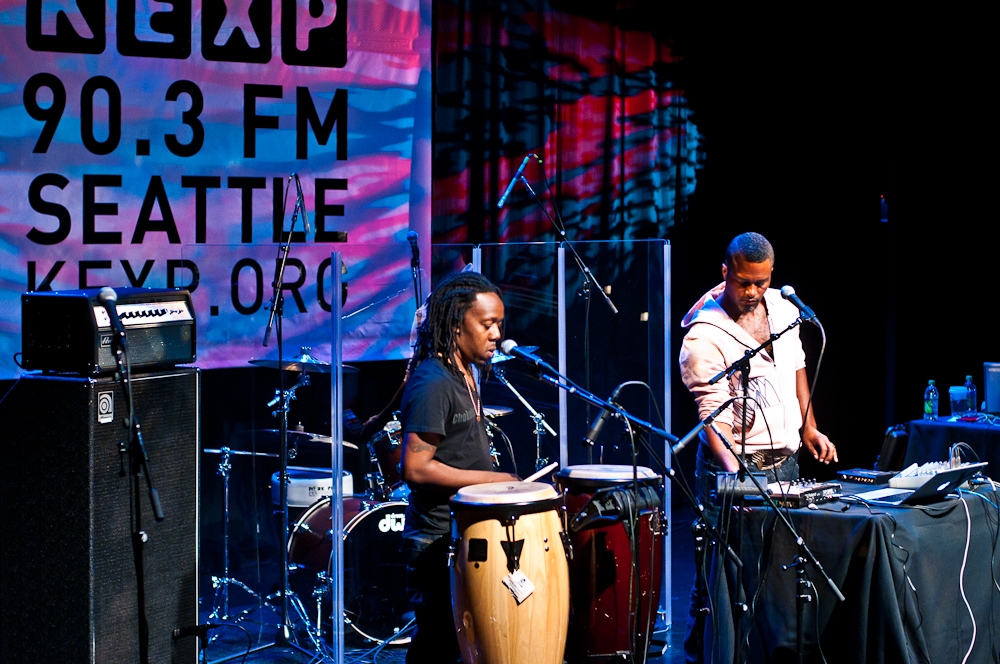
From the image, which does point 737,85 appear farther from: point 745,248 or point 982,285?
point 745,248

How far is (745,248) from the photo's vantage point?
3986 millimetres

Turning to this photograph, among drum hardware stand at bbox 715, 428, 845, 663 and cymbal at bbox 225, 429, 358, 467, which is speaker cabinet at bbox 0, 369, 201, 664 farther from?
drum hardware stand at bbox 715, 428, 845, 663

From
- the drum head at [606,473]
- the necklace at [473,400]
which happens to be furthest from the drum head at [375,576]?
the necklace at [473,400]

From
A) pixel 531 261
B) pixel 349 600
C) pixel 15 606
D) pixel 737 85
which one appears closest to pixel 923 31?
pixel 737 85

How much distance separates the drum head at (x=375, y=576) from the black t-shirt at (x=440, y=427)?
4.97ft

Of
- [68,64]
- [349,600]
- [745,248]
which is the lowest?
[349,600]

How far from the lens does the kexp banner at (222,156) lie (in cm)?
521

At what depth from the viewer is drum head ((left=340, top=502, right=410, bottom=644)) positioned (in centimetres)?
501

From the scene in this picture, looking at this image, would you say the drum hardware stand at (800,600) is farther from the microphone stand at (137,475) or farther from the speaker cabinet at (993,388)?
the speaker cabinet at (993,388)

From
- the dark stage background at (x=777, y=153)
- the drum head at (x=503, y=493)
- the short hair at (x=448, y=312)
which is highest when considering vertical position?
the dark stage background at (x=777, y=153)

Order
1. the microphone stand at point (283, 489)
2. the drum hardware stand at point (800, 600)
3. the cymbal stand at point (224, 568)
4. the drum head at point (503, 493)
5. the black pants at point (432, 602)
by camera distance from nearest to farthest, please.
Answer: the drum head at point (503, 493), the black pants at point (432, 602), the drum hardware stand at point (800, 600), the microphone stand at point (283, 489), the cymbal stand at point (224, 568)

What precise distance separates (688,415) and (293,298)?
2956 mm

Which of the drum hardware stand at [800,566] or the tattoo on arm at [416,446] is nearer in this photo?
the tattoo on arm at [416,446]

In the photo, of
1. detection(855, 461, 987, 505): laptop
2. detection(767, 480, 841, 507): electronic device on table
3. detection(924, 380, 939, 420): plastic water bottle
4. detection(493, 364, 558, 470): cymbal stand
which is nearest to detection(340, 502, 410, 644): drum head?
detection(493, 364, 558, 470): cymbal stand
